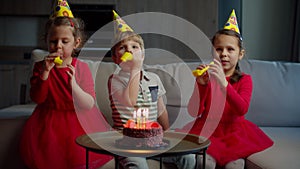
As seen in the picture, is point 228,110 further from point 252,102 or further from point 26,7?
point 26,7

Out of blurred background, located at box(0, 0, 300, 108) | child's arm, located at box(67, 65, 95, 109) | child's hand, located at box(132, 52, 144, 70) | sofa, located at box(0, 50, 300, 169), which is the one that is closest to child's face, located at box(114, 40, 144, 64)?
child's hand, located at box(132, 52, 144, 70)

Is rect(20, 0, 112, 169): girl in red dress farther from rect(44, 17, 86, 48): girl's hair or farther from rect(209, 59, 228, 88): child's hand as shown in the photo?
rect(209, 59, 228, 88): child's hand

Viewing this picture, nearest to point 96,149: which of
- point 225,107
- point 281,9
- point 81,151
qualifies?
point 81,151

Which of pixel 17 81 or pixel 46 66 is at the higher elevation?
pixel 46 66

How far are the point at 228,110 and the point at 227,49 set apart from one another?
0.26 metres

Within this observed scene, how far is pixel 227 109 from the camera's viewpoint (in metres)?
1.89

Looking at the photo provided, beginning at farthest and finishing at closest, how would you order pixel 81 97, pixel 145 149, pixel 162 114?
pixel 162 114, pixel 81 97, pixel 145 149

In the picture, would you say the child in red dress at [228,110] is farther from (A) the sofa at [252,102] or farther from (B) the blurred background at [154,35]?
(B) the blurred background at [154,35]

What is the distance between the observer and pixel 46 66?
1.63m

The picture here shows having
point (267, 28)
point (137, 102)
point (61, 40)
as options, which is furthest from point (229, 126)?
point (267, 28)

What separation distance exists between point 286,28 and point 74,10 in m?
2.20

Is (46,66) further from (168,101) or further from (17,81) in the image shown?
(17,81)

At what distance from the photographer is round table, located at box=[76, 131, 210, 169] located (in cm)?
117

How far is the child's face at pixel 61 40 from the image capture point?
1762mm
